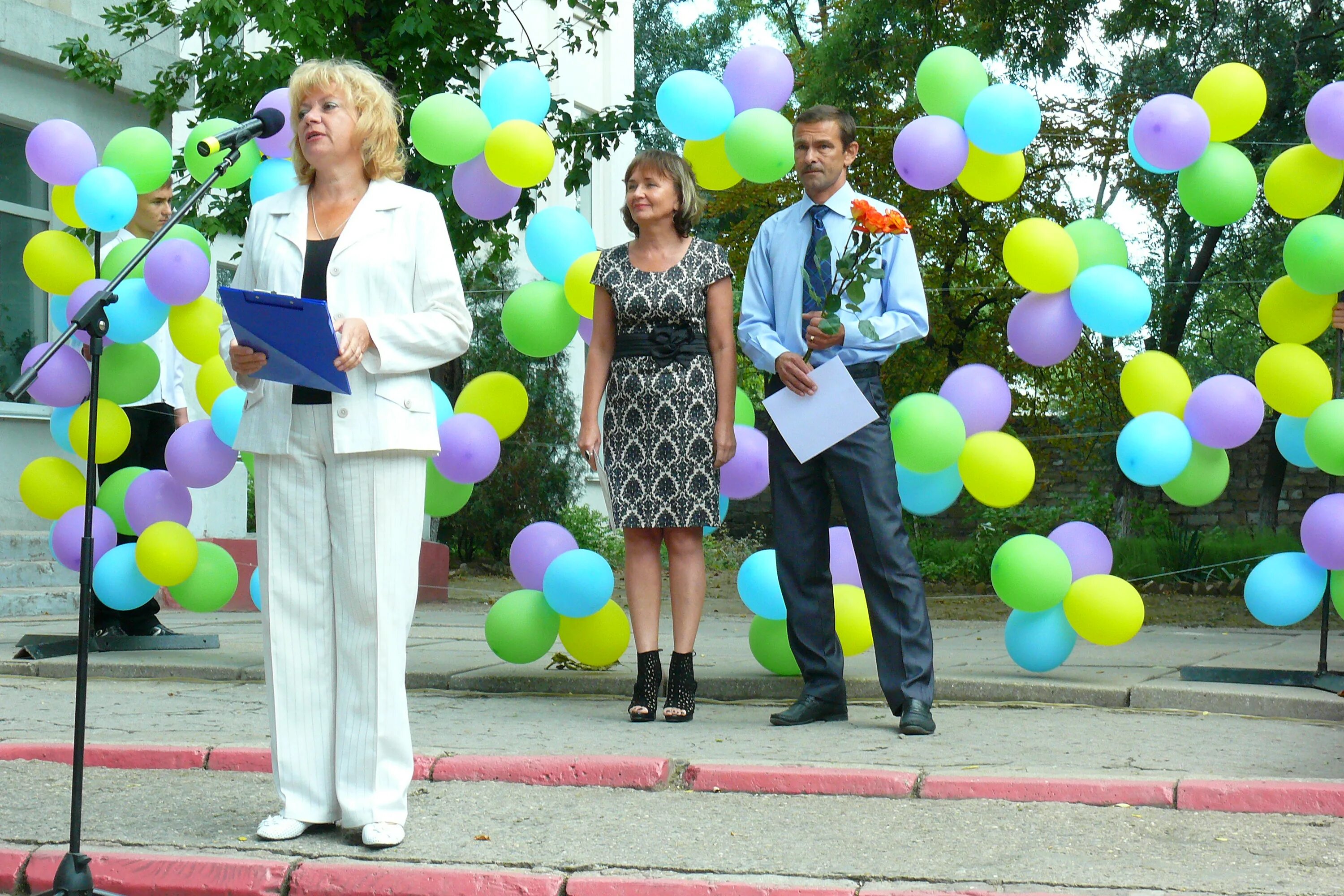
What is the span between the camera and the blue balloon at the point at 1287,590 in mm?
5527

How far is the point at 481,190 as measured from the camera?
5.96 meters

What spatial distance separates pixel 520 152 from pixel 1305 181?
10.2 feet

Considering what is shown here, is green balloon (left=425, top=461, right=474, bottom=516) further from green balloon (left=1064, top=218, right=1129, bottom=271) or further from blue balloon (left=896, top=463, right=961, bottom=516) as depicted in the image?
green balloon (left=1064, top=218, right=1129, bottom=271)

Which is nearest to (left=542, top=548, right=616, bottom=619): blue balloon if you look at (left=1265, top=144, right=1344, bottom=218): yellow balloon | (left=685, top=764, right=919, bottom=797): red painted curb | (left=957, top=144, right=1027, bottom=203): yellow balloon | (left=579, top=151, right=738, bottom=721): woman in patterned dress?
(left=579, top=151, right=738, bottom=721): woman in patterned dress

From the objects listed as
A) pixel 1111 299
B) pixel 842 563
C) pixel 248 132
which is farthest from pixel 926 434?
pixel 248 132

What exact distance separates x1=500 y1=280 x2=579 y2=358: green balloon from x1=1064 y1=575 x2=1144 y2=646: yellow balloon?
2328 millimetres

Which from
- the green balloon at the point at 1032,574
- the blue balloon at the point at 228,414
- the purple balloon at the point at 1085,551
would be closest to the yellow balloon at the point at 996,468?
the green balloon at the point at 1032,574

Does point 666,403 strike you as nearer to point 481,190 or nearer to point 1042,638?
point 481,190

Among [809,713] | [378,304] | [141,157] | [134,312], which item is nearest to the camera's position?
[378,304]

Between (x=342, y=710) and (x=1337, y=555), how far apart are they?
3793 millimetres

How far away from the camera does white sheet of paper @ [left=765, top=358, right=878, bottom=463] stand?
504cm

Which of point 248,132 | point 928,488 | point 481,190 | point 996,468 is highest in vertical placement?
point 481,190

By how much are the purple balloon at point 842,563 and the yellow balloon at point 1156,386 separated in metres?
1.28

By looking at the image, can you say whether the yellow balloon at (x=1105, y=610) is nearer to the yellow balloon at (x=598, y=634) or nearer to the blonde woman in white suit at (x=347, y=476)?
the yellow balloon at (x=598, y=634)
